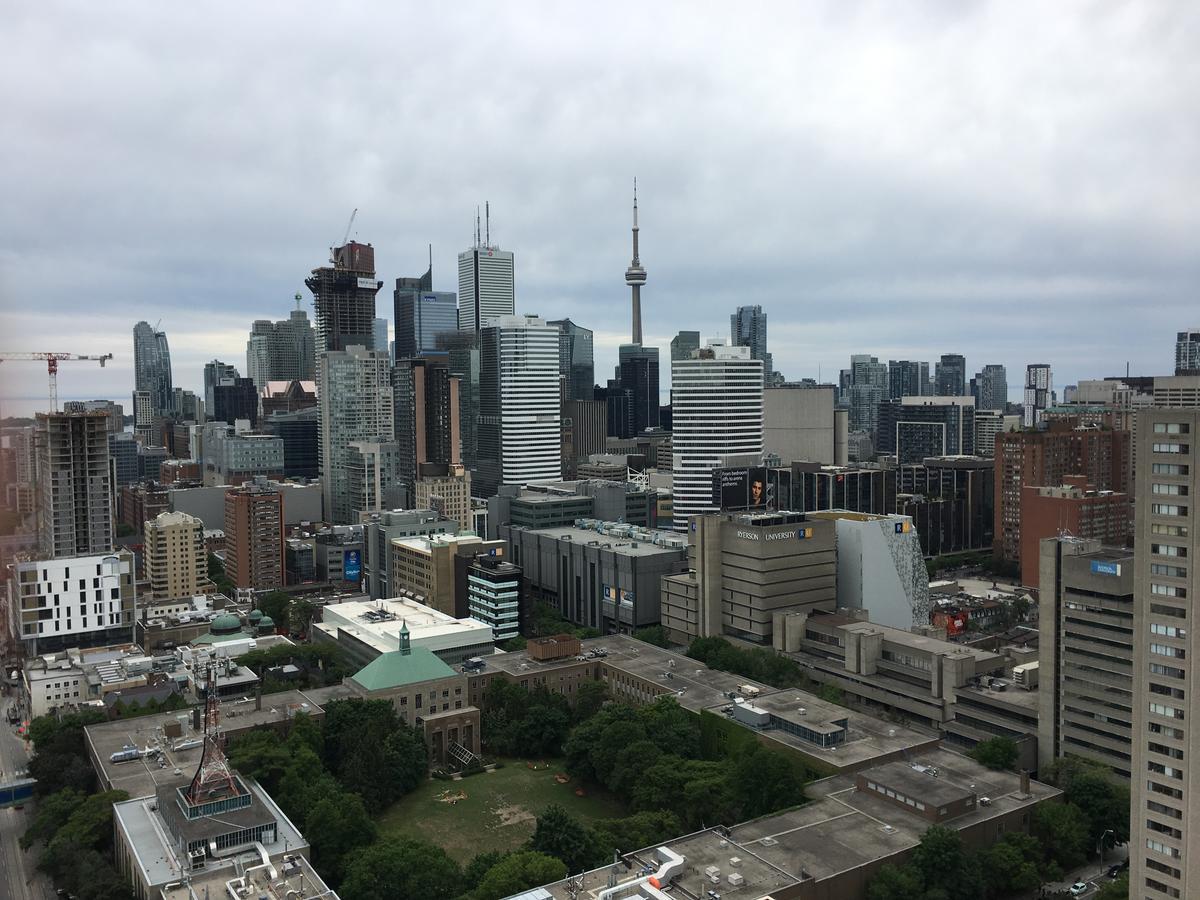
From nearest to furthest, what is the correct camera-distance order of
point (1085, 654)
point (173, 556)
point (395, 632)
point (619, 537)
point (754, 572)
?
point (1085, 654) → point (395, 632) → point (754, 572) → point (619, 537) → point (173, 556)

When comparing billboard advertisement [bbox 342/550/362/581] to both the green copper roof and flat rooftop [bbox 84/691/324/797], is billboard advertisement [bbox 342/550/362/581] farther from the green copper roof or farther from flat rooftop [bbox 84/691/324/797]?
the green copper roof

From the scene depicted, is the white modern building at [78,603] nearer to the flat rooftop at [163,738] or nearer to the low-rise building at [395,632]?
the low-rise building at [395,632]

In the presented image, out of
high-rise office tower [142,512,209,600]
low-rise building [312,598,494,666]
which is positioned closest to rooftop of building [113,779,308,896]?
low-rise building [312,598,494,666]

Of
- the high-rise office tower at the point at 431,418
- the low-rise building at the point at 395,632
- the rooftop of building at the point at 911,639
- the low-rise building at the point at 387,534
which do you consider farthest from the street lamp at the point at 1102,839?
the high-rise office tower at the point at 431,418

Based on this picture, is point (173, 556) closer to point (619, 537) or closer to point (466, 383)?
point (619, 537)

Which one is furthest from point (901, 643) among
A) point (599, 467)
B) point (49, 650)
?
point (599, 467)

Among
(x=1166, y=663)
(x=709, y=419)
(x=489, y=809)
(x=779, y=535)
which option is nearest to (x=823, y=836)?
(x=1166, y=663)

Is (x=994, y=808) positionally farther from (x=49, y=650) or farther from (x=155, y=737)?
(x=49, y=650)
